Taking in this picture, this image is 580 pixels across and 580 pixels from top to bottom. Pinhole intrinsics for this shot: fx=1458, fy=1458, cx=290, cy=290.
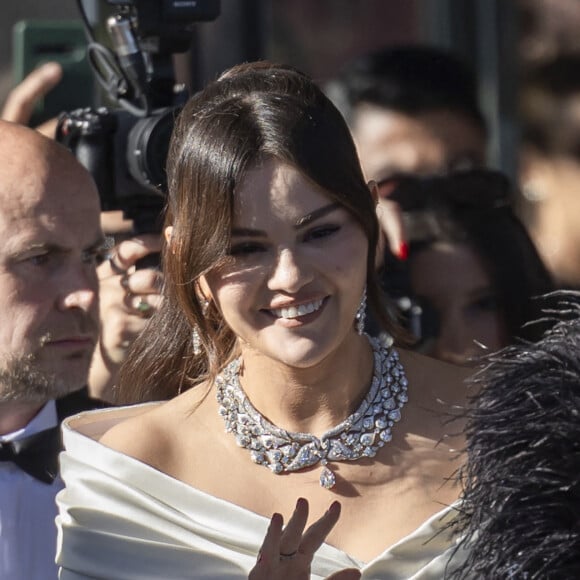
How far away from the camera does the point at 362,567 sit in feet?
7.15

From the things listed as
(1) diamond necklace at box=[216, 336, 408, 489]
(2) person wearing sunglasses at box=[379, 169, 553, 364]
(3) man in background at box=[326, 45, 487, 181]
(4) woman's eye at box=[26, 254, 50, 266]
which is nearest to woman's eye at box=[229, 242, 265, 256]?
(1) diamond necklace at box=[216, 336, 408, 489]

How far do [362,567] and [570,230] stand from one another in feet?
7.79

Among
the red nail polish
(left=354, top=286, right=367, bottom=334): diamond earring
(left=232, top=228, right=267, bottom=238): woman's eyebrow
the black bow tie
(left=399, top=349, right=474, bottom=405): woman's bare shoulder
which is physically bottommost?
the black bow tie

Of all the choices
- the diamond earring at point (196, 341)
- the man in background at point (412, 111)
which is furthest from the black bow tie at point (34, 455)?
the man in background at point (412, 111)

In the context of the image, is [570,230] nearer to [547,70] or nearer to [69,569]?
[547,70]

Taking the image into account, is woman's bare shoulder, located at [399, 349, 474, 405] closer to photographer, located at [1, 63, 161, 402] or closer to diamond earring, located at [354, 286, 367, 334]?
diamond earring, located at [354, 286, 367, 334]

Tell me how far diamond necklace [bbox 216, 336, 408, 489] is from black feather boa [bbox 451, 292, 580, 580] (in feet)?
1.09

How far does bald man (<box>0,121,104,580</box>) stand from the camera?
2.61 m

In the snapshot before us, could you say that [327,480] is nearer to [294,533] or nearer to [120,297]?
[294,533]

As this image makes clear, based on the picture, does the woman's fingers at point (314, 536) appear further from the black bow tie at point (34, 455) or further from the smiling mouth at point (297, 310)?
the black bow tie at point (34, 455)

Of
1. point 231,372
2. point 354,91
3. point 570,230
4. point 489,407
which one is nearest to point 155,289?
point 231,372

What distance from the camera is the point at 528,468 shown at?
1848 mm

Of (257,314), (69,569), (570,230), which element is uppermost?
(257,314)

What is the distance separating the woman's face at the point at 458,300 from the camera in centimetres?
304
